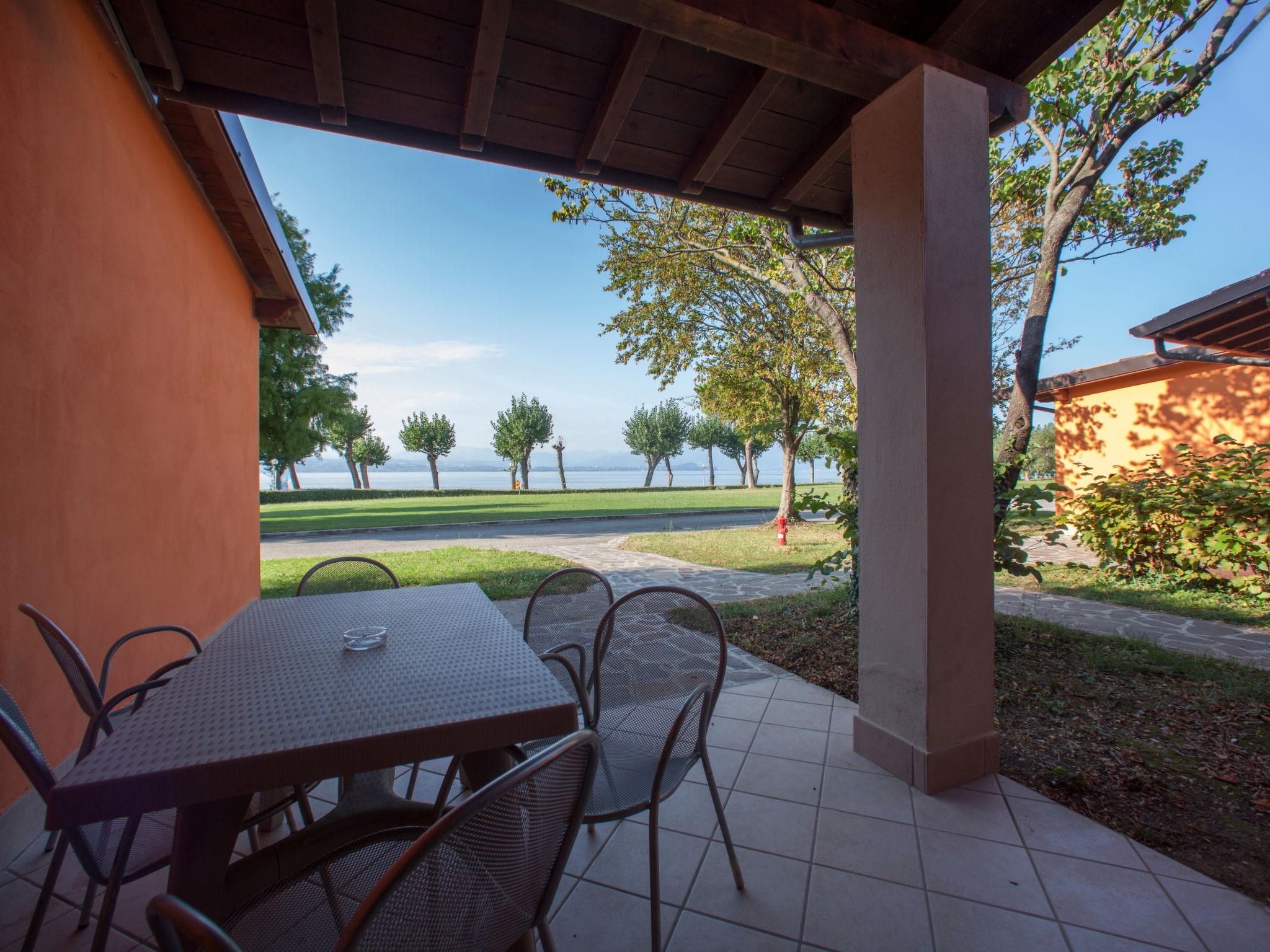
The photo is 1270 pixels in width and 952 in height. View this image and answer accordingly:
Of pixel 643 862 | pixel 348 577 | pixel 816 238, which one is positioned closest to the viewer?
pixel 643 862

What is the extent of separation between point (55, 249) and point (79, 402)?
0.61 m

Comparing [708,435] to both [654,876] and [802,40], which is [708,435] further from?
[654,876]

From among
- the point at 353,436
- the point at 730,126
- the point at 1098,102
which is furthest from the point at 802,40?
the point at 353,436

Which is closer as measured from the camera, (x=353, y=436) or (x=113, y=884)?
(x=113, y=884)

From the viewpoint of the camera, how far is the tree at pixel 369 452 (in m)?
38.8

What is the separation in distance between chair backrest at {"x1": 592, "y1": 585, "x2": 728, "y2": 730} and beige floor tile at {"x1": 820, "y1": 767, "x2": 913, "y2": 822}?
0.81 m

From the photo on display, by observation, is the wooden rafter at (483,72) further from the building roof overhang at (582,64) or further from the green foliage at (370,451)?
the green foliage at (370,451)

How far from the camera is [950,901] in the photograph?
1679 millimetres

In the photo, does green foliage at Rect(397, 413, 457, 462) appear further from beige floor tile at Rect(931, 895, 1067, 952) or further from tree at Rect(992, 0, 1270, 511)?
beige floor tile at Rect(931, 895, 1067, 952)

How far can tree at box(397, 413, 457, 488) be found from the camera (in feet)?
128

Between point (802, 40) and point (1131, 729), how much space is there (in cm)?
337

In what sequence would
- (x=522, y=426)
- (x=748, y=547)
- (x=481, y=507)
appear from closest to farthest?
(x=748, y=547) → (x=481, y=507) → (x=522, y=426)

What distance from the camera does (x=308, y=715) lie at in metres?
1.20

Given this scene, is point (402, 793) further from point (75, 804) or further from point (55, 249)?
point (55, 249)
